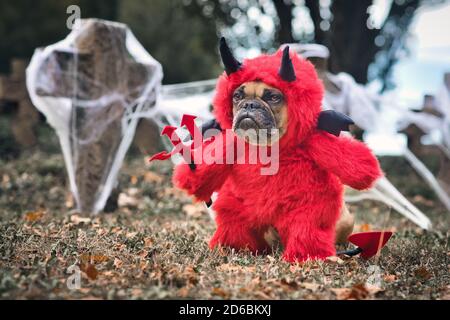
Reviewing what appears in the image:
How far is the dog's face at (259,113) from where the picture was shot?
11.5 feet

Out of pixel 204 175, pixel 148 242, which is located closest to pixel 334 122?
pixel 204 175

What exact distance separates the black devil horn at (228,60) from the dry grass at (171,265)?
1149 millimetres

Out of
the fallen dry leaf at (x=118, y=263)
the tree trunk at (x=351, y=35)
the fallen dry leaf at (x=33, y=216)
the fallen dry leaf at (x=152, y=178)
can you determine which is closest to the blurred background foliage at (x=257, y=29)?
the tree trunk at (x=351, y=35)

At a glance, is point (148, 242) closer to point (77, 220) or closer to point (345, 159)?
Result: point (77, 220)

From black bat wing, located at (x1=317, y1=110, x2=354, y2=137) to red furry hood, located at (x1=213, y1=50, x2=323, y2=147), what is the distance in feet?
0.14

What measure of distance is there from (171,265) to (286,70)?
1.33 m

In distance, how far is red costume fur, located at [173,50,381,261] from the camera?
3.60 m

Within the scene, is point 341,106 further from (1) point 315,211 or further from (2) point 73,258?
(2) point 73,258

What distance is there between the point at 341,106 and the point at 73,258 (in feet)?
13.2

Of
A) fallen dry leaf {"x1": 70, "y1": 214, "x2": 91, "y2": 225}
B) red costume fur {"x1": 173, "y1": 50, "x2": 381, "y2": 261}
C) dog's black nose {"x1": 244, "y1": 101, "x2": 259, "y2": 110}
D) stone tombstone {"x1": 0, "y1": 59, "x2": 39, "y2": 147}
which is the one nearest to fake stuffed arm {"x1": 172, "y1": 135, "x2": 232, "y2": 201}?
red costume fur {"x1": 173, "y1": 50, "x2": 381, "y2": 261}

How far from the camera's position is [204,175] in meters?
3.77

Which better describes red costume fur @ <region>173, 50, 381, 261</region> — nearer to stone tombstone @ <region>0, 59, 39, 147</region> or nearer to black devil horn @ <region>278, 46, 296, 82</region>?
black devil horn @ <region>278, 46, 296, 82</region>

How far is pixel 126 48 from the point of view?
575cm
